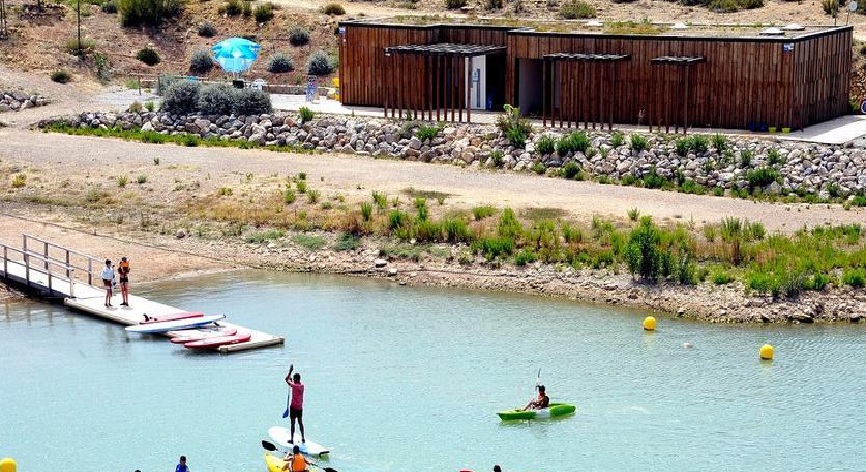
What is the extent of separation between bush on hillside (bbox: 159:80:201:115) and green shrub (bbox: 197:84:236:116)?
0.28 m

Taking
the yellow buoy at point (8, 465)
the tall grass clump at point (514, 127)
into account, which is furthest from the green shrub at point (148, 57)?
the yellow buoy at point (8, 465)

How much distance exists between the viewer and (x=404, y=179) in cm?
5288

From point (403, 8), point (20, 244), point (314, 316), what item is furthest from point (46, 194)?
point (403, 8)

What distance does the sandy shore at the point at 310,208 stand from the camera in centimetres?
4253

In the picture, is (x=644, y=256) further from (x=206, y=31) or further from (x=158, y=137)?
(x=206, y=31)

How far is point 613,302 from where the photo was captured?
42.5 meters

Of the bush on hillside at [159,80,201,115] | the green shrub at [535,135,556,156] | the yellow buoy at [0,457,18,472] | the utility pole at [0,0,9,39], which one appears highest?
the utility pole at [0,0,9,39]

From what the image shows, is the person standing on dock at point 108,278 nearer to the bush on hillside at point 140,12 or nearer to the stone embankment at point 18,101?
the stone embankment at point 18,101

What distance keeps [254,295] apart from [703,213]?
1315 cm

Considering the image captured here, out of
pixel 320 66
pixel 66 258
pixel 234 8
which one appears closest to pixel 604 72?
pixel 320 66

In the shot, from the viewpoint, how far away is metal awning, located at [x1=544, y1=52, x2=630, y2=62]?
55.2 meters

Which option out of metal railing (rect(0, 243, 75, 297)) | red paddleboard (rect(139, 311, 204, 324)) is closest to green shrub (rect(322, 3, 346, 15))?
metal railing (rect(0, 243, 75, 297))

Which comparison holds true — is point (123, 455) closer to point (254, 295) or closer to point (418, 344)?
point (418, 344)

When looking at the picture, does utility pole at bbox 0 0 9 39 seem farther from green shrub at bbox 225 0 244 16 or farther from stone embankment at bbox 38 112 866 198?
stone embankment at bbox 38 112 866 198
